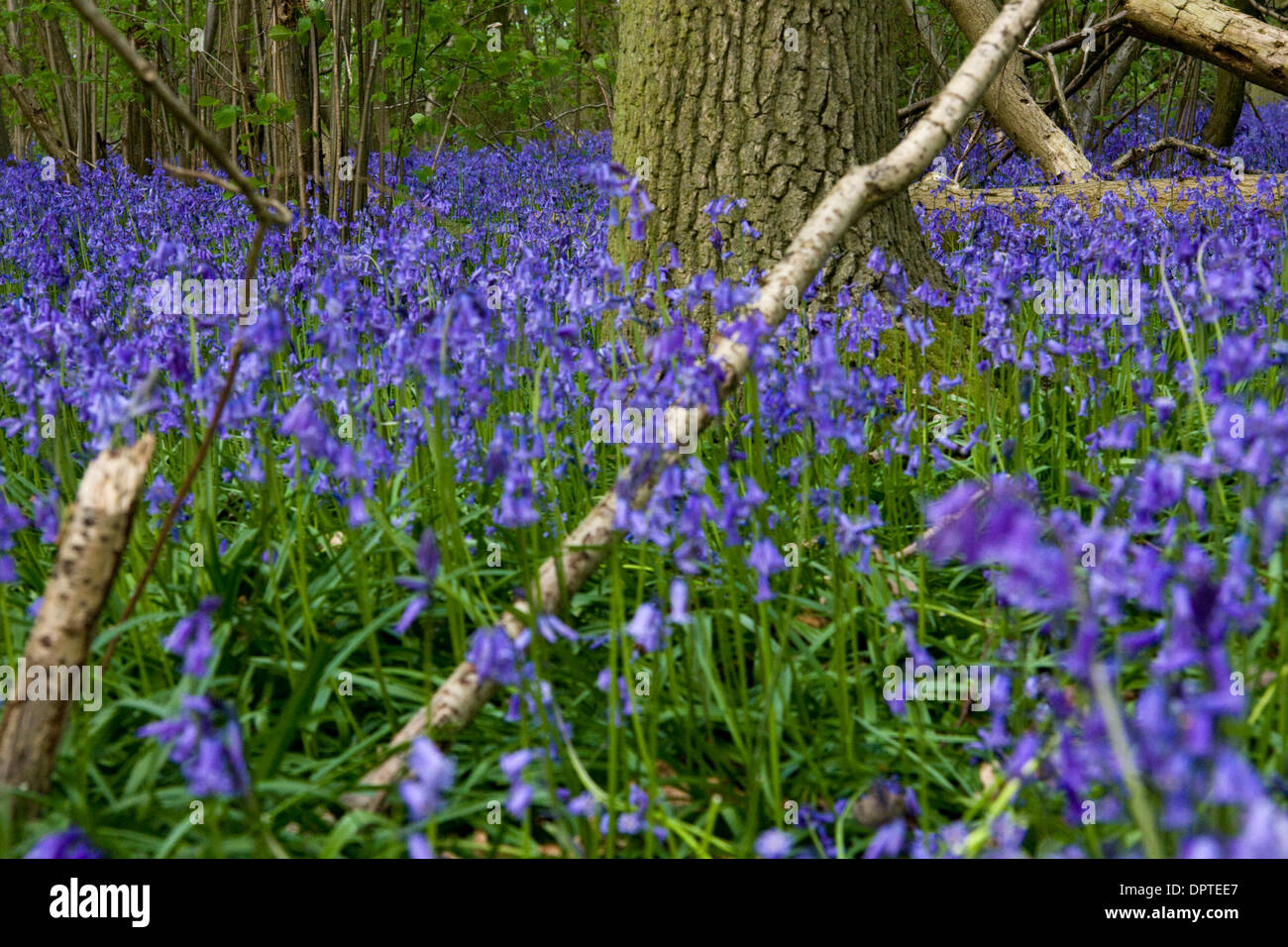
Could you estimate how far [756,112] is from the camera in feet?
12.7

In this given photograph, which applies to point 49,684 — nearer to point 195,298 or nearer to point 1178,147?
point 195,298

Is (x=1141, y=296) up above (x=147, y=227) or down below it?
below

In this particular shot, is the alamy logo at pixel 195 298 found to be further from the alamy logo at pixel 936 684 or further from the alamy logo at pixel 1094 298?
the alamy logo at pixel 1094 298

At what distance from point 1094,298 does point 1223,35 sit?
4.32m

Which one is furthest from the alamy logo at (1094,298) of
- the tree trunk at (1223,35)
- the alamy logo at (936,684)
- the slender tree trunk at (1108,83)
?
the slender tree trunk at (1108,83)

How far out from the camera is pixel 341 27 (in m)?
5.81

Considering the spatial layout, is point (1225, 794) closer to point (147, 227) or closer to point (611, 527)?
point (611, 527)

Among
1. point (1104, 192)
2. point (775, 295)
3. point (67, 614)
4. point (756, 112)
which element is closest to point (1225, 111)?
point (1104, 192)

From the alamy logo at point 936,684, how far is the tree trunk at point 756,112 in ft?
6.40
